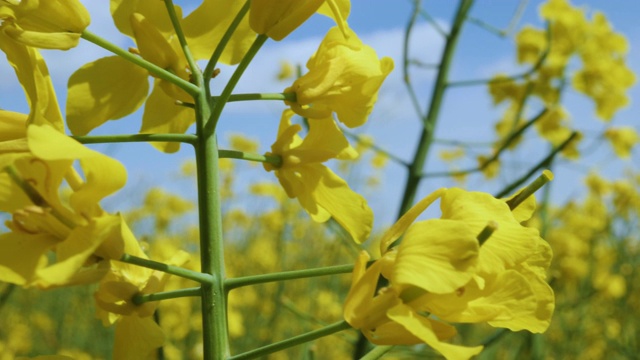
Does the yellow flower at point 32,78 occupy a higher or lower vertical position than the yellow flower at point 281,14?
lower

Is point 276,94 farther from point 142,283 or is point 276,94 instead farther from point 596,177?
point 596,177

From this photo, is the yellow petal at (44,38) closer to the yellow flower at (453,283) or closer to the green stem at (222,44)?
the green stem at (222,44)

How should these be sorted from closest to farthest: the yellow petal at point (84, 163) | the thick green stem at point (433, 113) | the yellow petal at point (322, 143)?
1. the yellow petal at point (84, 163)
2. the yellow petal at point (322, 143)
3. the thick green stem at point (433, 113)

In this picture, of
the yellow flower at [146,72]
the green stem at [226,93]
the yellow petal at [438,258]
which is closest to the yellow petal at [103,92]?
the yellow flower at [146,72]

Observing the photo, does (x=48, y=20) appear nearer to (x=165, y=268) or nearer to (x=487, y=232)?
(x=165, y=268)

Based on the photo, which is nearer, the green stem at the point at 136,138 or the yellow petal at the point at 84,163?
the yellow petal at the point at 84,163

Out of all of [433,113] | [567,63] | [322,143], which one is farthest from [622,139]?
[322,143]

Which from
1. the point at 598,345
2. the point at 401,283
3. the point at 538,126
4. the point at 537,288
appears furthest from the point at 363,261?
the point at 598,345
